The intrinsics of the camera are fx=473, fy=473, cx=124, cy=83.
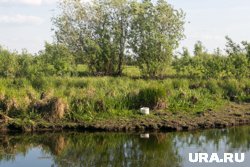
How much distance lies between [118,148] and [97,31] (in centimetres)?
1465

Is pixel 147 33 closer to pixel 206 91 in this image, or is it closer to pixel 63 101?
pixel 206 91

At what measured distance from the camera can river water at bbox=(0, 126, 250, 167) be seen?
11.5 meters

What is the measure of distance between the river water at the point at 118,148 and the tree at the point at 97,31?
12325 millimetres

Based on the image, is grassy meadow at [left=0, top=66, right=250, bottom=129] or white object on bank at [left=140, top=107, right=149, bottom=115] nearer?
grassy meadow at [left=0, top=66, right=250, bottom=129]

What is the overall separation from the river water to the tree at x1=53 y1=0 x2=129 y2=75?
1232 centimetres

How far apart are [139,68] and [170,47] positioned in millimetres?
2118

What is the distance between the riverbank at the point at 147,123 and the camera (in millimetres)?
15242

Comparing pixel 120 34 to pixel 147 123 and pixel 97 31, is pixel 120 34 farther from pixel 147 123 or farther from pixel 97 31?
pixel 147 123

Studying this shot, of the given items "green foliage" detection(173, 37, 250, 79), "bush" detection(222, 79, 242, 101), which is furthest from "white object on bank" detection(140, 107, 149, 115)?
"green foliage" detection(173, 37, 250, 79)

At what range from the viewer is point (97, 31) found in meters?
26.8

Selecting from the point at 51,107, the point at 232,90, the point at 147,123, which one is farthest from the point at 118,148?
the point at 232,90

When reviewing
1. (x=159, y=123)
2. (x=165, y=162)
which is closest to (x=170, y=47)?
(x=159, y=123)

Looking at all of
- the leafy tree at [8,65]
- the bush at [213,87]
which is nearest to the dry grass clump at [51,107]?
the bush at [213,87]

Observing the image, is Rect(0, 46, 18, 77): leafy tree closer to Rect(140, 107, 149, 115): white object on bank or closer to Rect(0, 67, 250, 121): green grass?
Rect(0, 67, 250, 121): green grass
